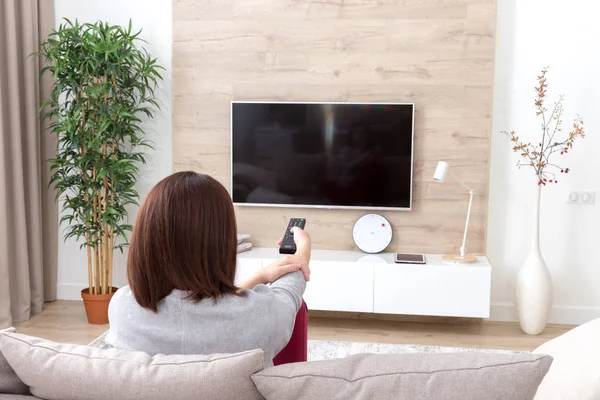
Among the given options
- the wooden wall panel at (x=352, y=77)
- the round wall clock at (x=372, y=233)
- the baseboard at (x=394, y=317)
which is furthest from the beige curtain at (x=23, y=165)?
the round wall clock at (x=372, y=233)

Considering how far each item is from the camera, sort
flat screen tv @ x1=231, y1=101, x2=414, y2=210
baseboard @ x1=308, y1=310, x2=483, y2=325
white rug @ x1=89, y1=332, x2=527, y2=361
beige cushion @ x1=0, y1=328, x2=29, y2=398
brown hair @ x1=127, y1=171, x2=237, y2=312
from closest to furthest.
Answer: beige cushion @ x1=0, y1=328, x2=29, y2=398 < brown hair @ x1=127, y1=171, x2=237, y2=312 < white rug @ x1=89, y1=332, x2=527, y2=361 < flat screen tv @ x1=231, y1=101, x2=414, y2=210 < baseboard @ x1=308, y1=310, x2=483, y2=325

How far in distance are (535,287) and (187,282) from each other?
3.09 meters

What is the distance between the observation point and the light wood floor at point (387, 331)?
3969 millimetres

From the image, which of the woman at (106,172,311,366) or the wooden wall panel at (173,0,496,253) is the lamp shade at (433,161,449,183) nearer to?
the wooden wall panel at (173,0,496,253)

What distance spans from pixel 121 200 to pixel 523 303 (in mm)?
2723

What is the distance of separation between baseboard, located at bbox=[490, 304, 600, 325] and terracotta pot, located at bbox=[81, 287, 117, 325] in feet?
8.26

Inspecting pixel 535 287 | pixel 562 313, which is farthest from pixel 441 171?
pixel 562 313

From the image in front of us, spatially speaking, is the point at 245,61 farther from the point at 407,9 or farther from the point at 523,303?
the point at 523,303

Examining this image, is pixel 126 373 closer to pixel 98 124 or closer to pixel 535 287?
pixel 98 124

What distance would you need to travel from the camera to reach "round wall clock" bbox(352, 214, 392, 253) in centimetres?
A: 428

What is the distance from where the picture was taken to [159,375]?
1.15 m

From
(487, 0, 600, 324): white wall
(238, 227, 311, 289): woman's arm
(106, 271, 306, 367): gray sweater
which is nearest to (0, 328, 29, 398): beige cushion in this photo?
(106, 271, 306, 367): gray sweater

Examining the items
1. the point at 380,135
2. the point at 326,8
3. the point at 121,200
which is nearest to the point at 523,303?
the point at 380,135

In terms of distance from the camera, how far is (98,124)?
13.3 ft
